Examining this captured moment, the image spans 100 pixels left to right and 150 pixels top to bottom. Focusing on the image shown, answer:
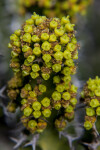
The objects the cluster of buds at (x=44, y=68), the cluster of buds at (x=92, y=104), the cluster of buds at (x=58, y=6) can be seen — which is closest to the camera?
the cluster of buds at (x=44, y=68)

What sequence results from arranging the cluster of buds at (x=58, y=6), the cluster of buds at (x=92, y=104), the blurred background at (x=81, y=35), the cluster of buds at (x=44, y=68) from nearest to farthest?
the cluster of buds at (x=44, y=68), the cluster of buds at (x=92, y=104), the cluster of buds at (x=58, y=6), the blurred background at (x=81, y=35)

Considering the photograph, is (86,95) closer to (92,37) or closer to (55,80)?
(55,80)

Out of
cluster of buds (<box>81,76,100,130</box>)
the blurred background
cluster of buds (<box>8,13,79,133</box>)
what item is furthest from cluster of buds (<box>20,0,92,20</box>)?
cluster of buds (<box>81,76,100,130</box>)

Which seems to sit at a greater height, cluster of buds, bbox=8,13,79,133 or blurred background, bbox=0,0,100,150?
blurred background, bbox=0,0,100,150

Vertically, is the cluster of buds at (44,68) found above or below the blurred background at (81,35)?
below

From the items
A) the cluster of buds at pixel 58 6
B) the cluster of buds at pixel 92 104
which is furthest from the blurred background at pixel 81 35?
the cluster of buds at pixel 92 104

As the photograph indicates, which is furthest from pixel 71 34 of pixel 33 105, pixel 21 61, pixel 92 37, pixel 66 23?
pixel 92 37

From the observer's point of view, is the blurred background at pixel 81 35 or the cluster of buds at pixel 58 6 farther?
the blurred background at pixel 81 35

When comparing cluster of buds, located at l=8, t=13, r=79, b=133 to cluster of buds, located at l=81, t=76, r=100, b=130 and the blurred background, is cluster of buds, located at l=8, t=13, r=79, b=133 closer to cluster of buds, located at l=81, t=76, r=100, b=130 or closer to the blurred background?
cluster of buds, located at l=81, t=76, r=100, b=130

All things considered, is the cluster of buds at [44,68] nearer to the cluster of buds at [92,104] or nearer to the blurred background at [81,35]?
the cluster of buds at [92,104]
